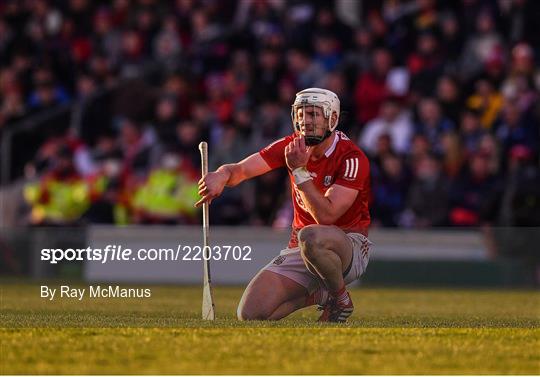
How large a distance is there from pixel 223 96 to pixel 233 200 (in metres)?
2.80

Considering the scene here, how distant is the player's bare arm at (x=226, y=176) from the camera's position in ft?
35.6

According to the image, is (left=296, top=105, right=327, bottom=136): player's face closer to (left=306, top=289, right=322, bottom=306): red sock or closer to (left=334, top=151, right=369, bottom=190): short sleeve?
(left=334, top=151, right=369, bottom=190): short sleeve

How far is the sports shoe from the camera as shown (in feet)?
36.3

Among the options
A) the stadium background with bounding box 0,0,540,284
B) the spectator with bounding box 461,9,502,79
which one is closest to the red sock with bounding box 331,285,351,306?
Answer: the stadium background with bounding box 0,0,540,284

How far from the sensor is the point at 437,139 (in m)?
20.2

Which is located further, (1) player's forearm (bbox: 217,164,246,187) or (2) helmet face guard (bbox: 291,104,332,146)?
(1) player's forearm (bbox: 217,164,246,187)

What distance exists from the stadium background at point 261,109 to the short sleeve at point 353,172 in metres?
7.51

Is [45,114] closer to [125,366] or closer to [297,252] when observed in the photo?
[297,252]

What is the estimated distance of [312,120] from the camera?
10891mm

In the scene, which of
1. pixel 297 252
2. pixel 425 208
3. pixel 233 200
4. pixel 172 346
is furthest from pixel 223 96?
pixel 172 346

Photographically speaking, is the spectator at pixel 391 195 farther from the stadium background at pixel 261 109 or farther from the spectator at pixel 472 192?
the spectator at pixel 472 192

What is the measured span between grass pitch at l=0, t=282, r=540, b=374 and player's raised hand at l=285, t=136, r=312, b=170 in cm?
110

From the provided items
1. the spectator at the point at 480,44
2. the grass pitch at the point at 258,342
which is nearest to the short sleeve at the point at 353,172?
the grass pitch at the point at 258,342

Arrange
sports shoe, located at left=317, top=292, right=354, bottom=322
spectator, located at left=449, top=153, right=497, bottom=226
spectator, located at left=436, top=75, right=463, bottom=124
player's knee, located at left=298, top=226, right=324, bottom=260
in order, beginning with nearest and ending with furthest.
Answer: player's knee, located at left=298, top=226, right=324, bottom=260
sports shoe, located at left=317, top=292, right=354, bottom=322
spectator, located at left=449, top=153, right=497, bottom=226
spectator, located at left=436, top=75, right=463, bottom=124
